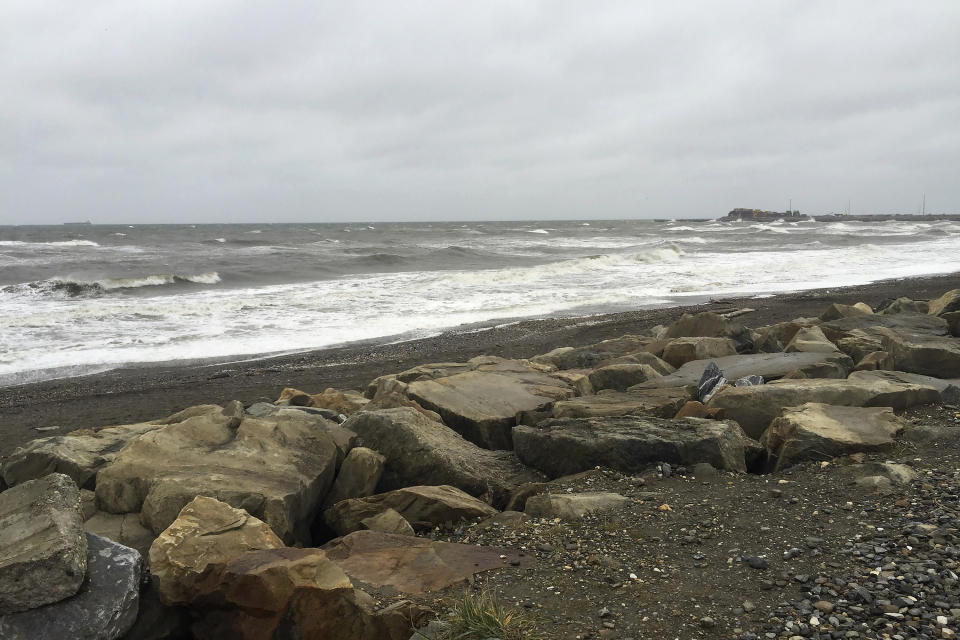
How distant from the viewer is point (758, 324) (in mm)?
14539

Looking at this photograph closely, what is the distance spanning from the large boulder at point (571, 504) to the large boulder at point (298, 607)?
1.42 meters

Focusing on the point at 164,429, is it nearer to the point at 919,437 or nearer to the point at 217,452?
the point at 217,452

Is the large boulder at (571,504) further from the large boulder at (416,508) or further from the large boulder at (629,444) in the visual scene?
the large boulder at (629,444)

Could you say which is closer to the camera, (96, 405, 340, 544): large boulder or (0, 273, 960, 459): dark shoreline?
(96, 405, 340, 544): large boulder

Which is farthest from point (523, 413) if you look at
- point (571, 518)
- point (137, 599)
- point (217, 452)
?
point (137, 599)

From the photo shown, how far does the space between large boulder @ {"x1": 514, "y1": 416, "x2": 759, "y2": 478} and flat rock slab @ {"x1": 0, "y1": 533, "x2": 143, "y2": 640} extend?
3.14 meters

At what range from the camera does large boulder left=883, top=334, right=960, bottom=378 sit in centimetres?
760

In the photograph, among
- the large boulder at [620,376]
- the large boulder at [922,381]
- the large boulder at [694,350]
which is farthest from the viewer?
the large boulder at [694,350]

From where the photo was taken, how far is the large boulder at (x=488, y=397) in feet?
22.2

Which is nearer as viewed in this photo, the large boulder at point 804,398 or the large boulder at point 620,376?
the large boulder at point 804,398

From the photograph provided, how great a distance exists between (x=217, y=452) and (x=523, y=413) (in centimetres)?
285

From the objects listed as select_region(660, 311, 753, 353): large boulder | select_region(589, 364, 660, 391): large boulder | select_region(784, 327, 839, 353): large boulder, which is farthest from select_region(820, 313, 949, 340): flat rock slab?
select_region(589, 364, 660, 391): large boulder

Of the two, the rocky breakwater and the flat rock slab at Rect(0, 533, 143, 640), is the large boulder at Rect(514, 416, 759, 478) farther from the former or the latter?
the flat rock slab at Rect(0, 533, 143, 640)

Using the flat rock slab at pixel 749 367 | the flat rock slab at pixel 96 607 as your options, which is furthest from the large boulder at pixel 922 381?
the flat rock slab at pixel 96 607
